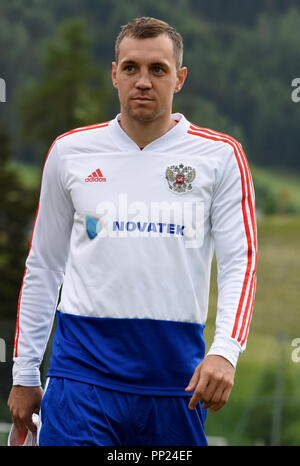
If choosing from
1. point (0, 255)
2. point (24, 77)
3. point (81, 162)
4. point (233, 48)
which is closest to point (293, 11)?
point (233, 48)

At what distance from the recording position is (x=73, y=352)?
119 inches

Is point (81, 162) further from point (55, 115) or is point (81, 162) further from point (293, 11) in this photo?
point (293, 11)

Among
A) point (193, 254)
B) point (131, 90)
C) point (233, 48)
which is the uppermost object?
point (233, 48)

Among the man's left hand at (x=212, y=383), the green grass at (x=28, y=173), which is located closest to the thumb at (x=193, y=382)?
the man's left hand at (x=212, y=383)

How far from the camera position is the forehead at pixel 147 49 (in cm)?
305

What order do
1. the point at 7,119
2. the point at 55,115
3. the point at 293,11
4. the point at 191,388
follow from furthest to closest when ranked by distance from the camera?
the point at 293,11
the point at 7,119
the point at 55,115
the point at 191,388

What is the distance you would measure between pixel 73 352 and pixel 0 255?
1862 centimetres

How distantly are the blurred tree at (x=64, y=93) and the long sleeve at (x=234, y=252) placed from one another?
19.8 m

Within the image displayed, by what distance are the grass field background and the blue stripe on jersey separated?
40.9ft

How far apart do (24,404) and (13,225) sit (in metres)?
18.5

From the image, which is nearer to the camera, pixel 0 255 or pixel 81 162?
pixel 81 162

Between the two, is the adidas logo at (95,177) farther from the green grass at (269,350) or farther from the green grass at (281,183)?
the green grass at (281,183)

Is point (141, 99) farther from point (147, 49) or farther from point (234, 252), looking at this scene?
point (234, 252)

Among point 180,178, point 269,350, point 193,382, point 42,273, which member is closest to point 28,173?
point 269,350
